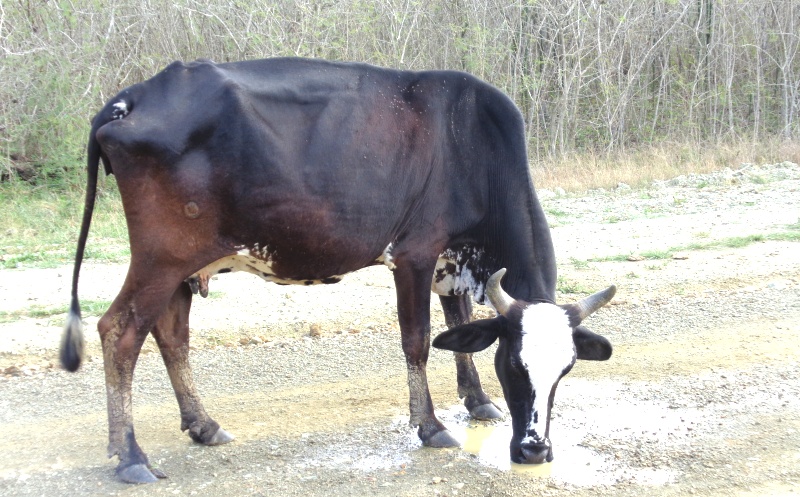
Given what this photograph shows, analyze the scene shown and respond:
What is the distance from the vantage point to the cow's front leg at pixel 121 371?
16.8 ft

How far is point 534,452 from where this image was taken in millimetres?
5016

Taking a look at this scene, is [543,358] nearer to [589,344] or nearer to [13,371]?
[589,344]

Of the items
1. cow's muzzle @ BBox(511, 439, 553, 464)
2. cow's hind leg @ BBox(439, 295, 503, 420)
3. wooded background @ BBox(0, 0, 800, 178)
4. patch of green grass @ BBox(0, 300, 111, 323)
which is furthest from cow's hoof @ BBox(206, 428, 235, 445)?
wooded background @ BBox(0, 0, 800, 178)

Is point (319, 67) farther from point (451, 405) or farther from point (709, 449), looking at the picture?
point (709, 449)

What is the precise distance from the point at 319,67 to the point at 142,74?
10671 mm

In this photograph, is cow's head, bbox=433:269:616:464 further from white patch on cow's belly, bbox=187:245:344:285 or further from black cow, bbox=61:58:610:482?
white patch on cow's belly, bbox=187:245:344:285

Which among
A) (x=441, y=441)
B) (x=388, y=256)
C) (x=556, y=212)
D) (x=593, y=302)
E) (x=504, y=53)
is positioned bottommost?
(x=556, y=212)

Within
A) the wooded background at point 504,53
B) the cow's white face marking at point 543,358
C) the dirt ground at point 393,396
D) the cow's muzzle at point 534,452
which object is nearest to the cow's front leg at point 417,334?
the dirt ground at point 393,396

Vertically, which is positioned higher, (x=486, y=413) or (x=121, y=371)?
(x=121, y=371)

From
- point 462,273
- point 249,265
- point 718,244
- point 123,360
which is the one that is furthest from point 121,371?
point 718,244

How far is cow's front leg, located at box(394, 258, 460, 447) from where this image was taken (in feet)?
18.6

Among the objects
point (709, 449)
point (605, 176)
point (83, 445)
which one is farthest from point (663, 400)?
point (605, 176)

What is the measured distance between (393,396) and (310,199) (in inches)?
74.4

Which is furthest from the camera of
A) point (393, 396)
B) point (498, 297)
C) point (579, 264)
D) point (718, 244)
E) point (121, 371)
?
point (718, 244)
